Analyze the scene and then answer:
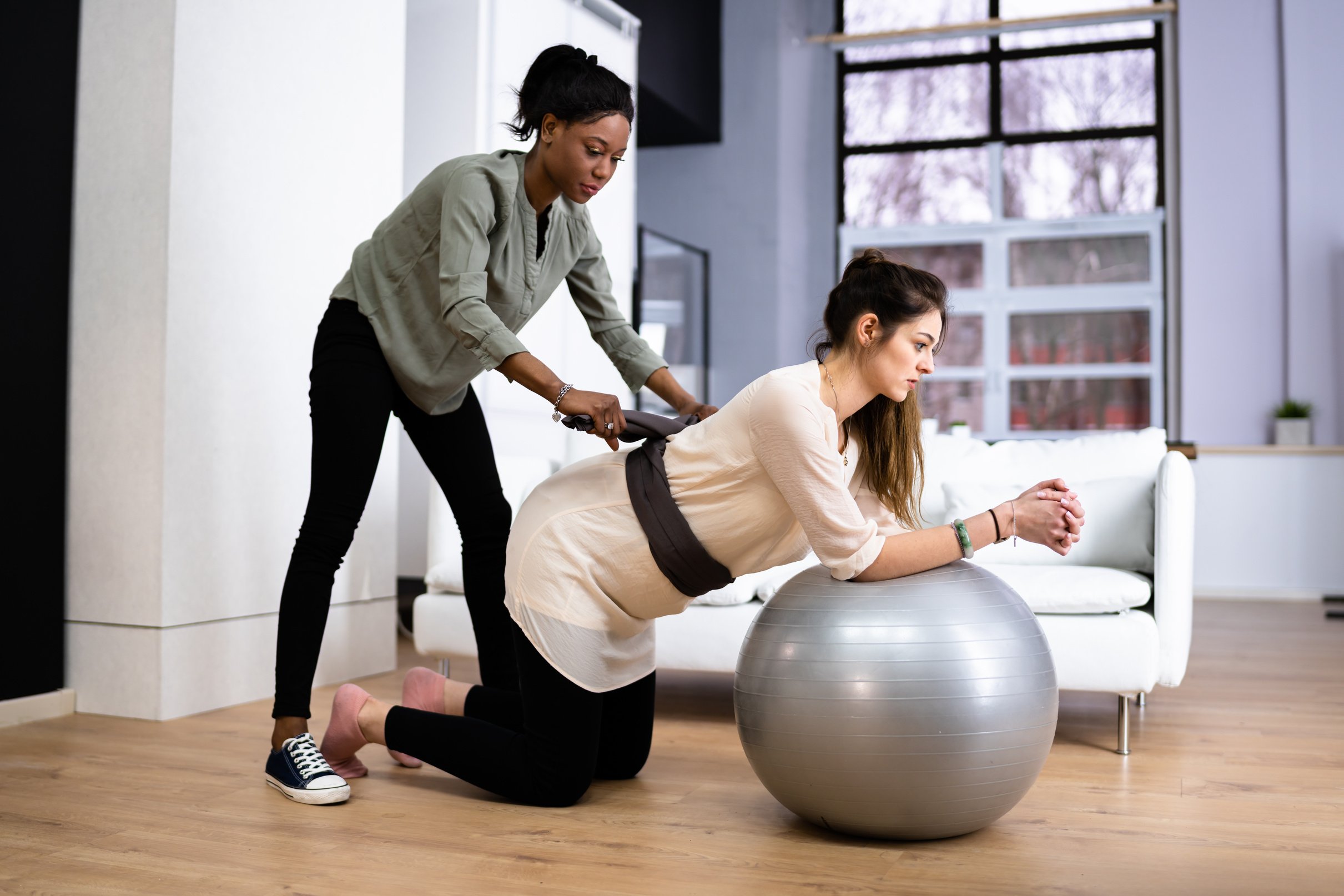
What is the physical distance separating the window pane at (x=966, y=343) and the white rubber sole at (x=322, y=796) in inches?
242

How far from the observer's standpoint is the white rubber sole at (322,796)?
6.61 ft

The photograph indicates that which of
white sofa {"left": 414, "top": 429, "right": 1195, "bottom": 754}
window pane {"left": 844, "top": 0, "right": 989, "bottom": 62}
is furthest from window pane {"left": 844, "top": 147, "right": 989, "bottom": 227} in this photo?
white sofa {"left": 414, "top": 429, "right": 1195, "bottom": 754}

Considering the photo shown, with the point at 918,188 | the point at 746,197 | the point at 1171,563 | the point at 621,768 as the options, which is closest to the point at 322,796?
the point at 621,768

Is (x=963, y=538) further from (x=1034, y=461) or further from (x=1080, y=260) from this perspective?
(x=1080, y=260)

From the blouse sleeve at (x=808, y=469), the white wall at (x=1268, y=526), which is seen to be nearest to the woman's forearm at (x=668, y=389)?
the blouse sleeve at (x=808, y=469)

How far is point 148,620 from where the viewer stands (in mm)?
2768

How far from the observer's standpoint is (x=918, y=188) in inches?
311

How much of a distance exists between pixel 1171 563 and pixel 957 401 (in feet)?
17.1

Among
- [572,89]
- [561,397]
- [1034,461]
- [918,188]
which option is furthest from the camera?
[918,188]

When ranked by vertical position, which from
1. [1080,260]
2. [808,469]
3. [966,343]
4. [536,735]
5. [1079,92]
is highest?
[1079,92]

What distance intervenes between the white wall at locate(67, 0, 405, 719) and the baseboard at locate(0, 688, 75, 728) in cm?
3

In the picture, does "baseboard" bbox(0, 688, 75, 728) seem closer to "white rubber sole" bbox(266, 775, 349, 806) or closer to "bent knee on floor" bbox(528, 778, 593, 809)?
"white rubber sole" bbox(266, 775, 349, 806)

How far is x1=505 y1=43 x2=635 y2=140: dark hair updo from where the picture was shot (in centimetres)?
190

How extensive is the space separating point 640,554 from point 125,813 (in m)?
1.00
